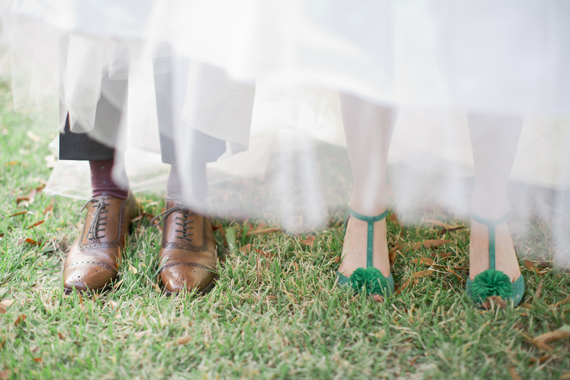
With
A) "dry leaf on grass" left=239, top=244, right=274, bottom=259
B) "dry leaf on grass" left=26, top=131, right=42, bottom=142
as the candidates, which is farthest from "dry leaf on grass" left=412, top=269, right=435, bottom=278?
"dry leaf on grass" left=26, top=131, right=42, bottom=142

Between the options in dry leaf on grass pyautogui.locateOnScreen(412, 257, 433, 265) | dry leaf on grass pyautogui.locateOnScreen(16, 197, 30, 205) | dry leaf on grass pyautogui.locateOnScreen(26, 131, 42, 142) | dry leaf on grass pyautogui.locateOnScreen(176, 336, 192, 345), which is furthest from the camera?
dry leaf on grass pyautogui.locateOnScreen(26, 131, 42, 142)

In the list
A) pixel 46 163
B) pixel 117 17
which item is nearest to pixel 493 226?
pixel 117 17

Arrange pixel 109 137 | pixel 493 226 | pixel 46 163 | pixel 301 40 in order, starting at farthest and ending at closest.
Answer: pixel 46 163, pixel 109 137, pixel 493 226, pixel 301 40

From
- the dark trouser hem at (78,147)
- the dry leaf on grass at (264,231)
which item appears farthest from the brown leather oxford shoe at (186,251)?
the dark trouser hem at (78,147)

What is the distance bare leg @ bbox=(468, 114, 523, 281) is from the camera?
0.81m

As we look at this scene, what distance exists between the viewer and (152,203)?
1324mm

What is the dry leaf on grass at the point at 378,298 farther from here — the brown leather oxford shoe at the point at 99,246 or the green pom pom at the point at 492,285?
the brown leather oxford shoe at the point at 99,246

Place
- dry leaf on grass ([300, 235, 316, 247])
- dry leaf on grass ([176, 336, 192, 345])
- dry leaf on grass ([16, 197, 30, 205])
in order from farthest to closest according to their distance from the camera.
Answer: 1. dry leaf on grass ([16, 197, 30, 205])
2. dry leaf on grass ([300, 235, 316, 247])
3. dry leaf on grass ([176, 336, 192, 345])

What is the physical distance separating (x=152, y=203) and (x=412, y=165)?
89cm

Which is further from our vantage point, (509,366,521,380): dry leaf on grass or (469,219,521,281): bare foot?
(469,219,521,281): bare foot

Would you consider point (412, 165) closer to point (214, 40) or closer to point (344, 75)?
point (344, 75)

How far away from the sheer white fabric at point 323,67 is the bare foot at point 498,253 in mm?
205

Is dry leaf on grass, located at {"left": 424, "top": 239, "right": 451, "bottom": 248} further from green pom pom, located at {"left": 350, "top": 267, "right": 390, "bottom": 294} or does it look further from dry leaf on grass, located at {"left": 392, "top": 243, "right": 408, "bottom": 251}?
green pom pom, located at {"left": 350, "top": 267, "right": 390, "bottom": 294}

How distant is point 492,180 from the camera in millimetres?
856
